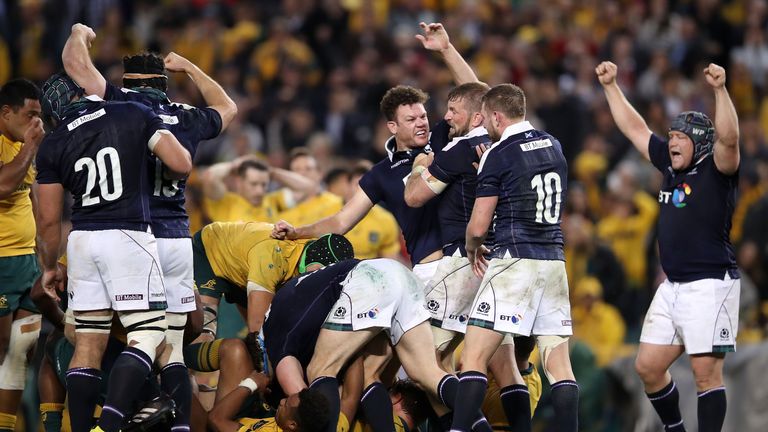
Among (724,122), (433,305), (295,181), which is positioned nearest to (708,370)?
(724,122)

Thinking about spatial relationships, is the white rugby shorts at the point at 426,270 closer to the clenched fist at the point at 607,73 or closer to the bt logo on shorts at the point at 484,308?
the bt logo on shorts at the point at 484,308

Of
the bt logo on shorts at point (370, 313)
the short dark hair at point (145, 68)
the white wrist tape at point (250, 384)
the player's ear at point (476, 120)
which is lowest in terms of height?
the white wrist tape at point (250, 384)

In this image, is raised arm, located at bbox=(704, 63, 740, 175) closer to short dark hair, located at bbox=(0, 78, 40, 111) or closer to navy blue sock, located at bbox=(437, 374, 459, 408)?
navy blue sock, located at bbox=(437, 374, 459, 408)

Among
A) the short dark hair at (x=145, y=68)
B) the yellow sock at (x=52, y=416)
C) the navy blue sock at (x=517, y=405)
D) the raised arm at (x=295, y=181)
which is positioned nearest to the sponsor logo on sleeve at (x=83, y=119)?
the short dark hair at (x=145, y=68)

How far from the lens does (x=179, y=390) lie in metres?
7.95

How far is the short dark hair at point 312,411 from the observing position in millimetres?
7402

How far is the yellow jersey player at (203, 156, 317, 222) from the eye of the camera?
1239cm

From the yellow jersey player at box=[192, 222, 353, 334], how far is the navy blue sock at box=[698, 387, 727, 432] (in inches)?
104

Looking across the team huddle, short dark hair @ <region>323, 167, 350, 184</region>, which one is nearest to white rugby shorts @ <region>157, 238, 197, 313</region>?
the team huddle

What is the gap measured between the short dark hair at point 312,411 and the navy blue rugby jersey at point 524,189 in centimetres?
148

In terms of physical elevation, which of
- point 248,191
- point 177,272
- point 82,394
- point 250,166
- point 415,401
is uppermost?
point 250,166

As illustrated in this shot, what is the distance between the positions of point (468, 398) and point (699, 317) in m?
1.77

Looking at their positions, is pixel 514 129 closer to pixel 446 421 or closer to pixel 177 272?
pixel 446 421

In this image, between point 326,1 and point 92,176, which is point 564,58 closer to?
point 326,1
